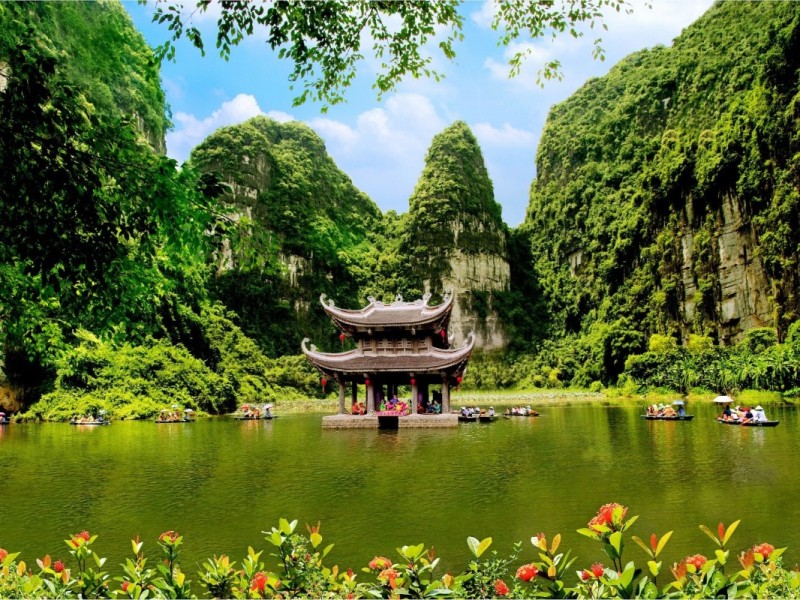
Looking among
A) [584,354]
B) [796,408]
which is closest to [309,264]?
[584,354]

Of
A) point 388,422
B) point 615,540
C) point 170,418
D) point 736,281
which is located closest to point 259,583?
point 615,540

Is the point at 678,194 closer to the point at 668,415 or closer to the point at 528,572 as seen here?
the point at 668,415

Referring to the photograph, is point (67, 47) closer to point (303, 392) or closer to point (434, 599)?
point (434, 599)

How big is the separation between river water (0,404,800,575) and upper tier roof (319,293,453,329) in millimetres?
6181

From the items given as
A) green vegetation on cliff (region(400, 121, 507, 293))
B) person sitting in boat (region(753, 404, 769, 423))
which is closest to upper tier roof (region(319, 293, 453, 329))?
person sitting in boat (region(753, 404, 769, 423))

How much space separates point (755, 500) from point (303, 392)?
45573mm

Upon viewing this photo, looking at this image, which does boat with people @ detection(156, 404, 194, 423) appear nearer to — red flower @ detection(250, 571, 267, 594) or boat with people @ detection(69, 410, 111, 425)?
Answer: boat with people @ detection(69, 410, 111, 425)

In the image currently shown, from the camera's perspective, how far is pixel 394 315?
74.7ft

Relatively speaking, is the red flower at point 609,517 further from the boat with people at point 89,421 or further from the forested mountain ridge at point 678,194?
the forested mountain ridge at point 678,194

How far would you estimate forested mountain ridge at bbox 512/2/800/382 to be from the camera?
135ft

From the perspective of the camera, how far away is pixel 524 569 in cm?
271

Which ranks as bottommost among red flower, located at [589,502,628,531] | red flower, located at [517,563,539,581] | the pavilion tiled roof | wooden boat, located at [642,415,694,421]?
wooden boat, located at [642,415,694,421]

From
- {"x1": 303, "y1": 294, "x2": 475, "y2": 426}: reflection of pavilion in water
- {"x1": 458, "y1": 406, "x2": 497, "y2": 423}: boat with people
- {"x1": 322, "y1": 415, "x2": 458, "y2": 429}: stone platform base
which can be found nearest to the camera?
{"x1": 322, "y1": 415, "x2": 458, "y2": 429}: stone platform base

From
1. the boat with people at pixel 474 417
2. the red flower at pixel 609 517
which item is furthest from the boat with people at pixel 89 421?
the red flower at pixel 609 517
